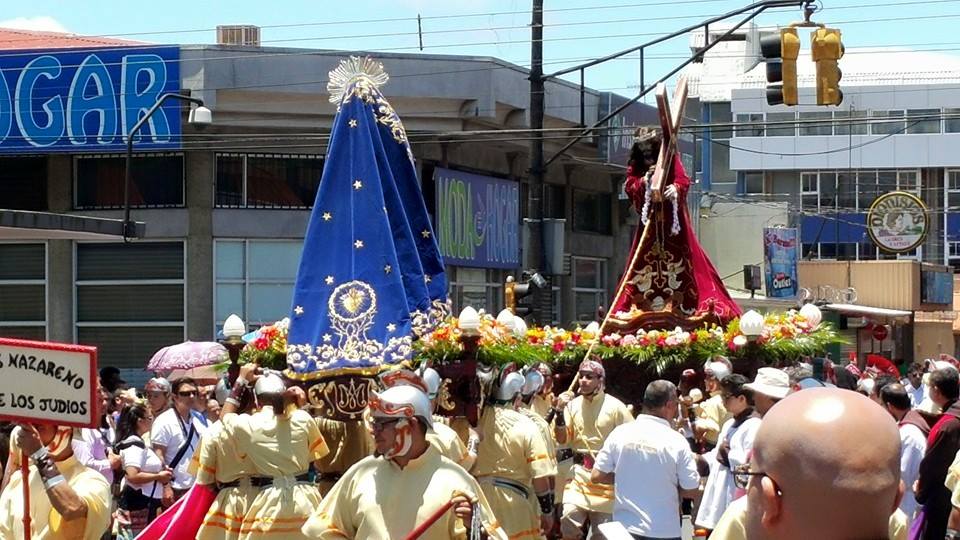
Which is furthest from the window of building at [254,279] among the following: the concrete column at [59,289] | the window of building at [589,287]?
the window of building at [589,287]

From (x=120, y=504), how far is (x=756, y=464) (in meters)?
9.96

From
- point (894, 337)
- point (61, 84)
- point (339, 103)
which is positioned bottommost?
point (894, 337)

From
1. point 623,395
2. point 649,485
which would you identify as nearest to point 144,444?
point 649,485

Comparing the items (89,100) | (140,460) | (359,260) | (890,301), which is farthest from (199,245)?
(890,301)

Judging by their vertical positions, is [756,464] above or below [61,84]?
below

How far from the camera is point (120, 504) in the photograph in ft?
40.8

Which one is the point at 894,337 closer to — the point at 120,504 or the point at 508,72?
the point at 508,72

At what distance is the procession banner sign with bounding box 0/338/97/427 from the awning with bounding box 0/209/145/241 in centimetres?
514

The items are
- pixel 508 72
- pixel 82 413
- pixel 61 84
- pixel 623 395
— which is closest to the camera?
pixel 82 413

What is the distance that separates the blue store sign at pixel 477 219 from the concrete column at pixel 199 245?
4031 mm

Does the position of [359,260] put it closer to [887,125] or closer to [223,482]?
[223,482]

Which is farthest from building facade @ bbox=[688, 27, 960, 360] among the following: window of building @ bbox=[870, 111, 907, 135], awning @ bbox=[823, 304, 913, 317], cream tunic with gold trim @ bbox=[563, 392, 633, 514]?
cream tunic with gold trim @ bbox=[563, 392, 633, 514]

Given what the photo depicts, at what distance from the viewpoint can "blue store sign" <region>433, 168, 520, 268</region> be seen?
A: 2888cm

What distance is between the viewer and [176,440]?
12.6m
